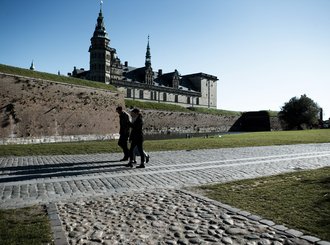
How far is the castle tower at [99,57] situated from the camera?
61.7 metres

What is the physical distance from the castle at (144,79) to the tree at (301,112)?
3092 cm

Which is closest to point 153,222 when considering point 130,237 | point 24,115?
point 130,237

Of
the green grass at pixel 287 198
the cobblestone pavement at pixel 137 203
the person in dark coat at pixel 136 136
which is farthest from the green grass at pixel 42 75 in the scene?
the green grass at pixel 287 198

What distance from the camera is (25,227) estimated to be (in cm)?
371

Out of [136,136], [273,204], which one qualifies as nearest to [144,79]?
[136,136]

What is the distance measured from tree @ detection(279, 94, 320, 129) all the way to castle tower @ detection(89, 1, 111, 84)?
38142mm

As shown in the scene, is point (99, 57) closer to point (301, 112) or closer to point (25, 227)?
point (301, 112)

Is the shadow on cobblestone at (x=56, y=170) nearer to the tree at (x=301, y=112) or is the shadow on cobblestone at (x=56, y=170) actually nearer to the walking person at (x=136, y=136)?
the walking person at (x=136, y=136)

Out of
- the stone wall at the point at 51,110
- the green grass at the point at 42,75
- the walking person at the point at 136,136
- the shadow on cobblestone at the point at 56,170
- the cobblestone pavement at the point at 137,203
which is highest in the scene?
the green grass at the point at 42,75

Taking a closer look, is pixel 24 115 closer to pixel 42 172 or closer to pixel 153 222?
pixel 42 172

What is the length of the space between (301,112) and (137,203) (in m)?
55.3

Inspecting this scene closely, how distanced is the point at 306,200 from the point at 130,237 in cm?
332

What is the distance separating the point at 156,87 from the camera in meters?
72.2

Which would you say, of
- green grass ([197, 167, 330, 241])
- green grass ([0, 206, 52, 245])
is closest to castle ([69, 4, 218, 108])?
green grass ([197, 167, 330, 241])
